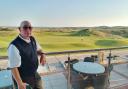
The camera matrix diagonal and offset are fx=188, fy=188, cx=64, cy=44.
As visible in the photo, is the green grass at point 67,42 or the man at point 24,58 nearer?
the man at point 24,58

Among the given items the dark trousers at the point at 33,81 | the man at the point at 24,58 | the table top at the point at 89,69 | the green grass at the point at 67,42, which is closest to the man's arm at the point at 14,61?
the man at the point at 24,58

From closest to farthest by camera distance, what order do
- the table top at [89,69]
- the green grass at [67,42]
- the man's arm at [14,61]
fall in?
the man's arm at [14,61]
the table top at [89,69]
the green grass at [67,42]

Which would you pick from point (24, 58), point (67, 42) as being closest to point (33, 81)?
point (24, 58)

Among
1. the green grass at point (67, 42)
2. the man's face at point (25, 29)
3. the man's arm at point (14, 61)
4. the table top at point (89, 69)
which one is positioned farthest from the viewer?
the green grass at point (67, 42)

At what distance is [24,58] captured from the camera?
5.82 feet

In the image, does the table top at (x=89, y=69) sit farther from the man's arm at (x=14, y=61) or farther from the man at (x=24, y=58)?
the man's arm at (x=14, y=61)

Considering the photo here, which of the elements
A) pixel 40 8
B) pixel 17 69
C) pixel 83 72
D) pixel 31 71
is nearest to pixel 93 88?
pixel 83 72

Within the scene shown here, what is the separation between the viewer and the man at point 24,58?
168cm

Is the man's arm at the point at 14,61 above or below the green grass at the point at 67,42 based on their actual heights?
above

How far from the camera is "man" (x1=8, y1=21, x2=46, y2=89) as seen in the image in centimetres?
168

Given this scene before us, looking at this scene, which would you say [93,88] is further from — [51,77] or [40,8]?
[40,8]

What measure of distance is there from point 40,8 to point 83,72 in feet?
132

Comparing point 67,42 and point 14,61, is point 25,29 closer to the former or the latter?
point 14,61

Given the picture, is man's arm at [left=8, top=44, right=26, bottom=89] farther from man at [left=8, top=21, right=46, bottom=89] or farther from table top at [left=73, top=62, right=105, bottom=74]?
table top at [left=73, top=62, right=105, bottom=74]
